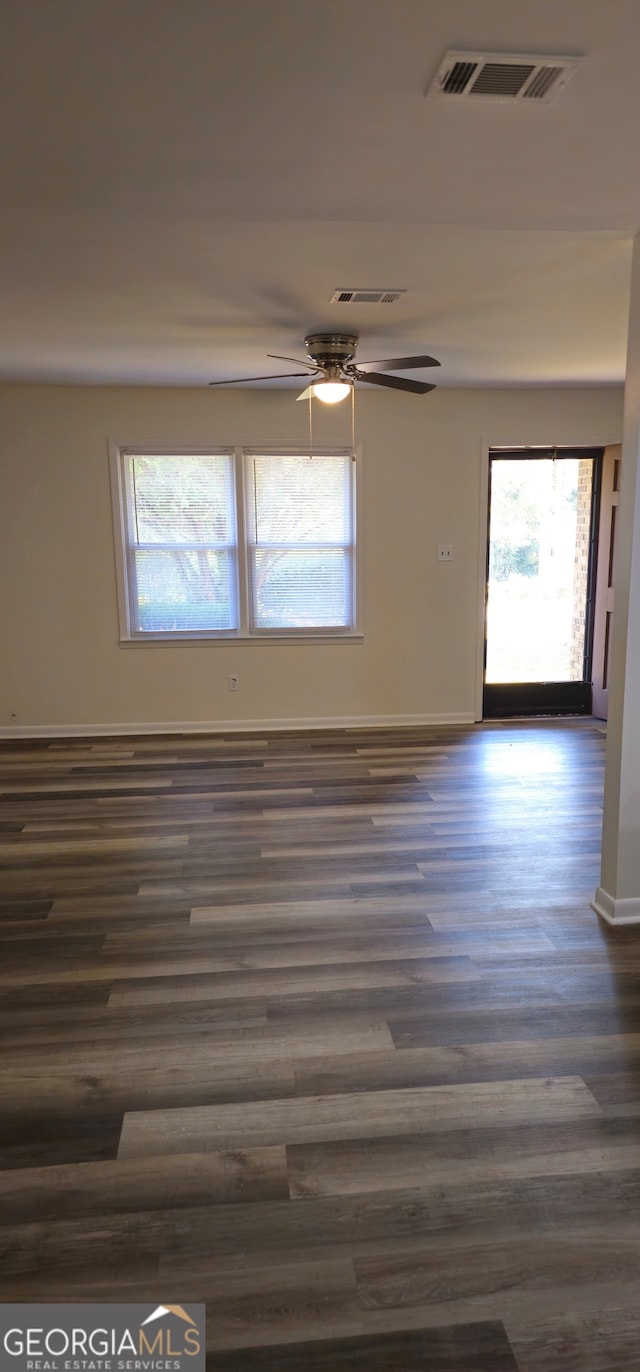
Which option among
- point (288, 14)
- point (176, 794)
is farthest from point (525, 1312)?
point (176, 794)

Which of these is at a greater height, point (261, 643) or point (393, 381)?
point (393, 381)

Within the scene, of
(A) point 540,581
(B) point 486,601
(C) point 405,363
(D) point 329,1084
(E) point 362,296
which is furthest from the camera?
(A) point 540,581

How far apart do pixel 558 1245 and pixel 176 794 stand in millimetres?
3453

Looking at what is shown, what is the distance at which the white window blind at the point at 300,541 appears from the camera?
6.18 meters

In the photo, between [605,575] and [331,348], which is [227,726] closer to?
[331,348]

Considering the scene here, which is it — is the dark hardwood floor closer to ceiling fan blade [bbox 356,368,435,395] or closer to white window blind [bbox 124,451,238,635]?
white window blind [bbox 124,451,238,635]

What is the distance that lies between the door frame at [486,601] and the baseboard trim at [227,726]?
44cm

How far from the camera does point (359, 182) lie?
2.32m

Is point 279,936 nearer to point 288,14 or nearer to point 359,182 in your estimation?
point 359,182

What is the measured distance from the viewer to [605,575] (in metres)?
6.54

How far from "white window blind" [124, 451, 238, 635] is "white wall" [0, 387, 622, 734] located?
0.16m

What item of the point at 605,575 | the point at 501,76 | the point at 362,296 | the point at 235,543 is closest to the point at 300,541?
the point at 235,543

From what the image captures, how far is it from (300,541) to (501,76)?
4500 millimetres

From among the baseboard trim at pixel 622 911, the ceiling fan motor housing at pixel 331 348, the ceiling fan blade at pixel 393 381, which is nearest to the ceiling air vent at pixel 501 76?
the ceiling fan blade at pixel 393 381
